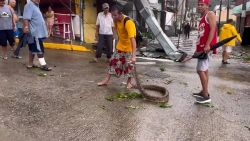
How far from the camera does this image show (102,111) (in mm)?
5469

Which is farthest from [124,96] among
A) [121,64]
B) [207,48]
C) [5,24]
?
[5,24]

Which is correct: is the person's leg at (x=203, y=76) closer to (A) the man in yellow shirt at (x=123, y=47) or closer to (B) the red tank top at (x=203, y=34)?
(B) the red tank top at (x=203, y=34)

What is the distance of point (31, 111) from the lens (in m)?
5.25

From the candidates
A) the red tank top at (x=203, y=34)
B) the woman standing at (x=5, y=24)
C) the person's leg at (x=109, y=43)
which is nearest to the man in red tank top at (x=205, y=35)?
the red tank top at (x=203, y=34)

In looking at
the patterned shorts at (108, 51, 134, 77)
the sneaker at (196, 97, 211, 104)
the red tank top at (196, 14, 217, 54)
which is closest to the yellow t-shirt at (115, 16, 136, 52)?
the patterned shorts at (108, 51, 134, 77)

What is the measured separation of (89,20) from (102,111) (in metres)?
11.9

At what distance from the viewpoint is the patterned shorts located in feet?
22.1

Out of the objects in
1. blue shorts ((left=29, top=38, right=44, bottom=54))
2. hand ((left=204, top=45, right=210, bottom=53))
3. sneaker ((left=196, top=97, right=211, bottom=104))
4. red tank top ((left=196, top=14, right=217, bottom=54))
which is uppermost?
red tank top ((left=196, top=14, right=217, bottom=54))

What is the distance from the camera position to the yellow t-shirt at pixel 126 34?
6.28 metres

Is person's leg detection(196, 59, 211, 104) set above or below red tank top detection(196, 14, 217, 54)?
below

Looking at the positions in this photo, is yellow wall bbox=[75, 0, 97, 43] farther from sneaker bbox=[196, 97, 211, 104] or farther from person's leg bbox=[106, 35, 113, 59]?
sneaker bbox=[196, 97, 211, 104]

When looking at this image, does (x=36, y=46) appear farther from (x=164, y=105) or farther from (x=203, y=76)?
(x=203, y=76)

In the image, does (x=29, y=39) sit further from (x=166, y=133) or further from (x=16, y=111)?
(x=166, y=133)

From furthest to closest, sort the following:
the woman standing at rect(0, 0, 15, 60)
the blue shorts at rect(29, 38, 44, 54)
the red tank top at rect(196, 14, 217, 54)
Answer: the woman standing at rect(0, 0, 15, 60) → the blue shorts at rect(29, 38, 44, 54) → the red tank top at rect(196, 14, 217, 54)
